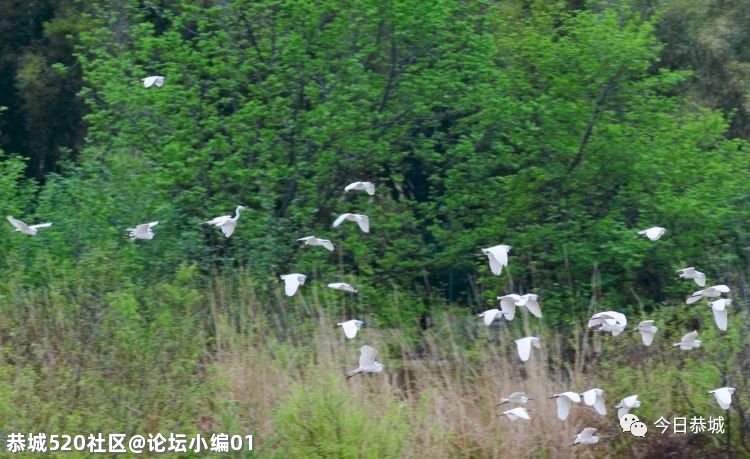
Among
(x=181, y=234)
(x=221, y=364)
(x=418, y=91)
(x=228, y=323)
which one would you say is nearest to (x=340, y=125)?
(x=418, y=91)

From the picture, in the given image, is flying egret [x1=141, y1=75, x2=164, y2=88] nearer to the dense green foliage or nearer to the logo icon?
the dense green foliage

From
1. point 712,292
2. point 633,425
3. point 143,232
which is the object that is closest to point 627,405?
point 633,425

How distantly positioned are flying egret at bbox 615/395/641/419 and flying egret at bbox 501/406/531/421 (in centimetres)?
63

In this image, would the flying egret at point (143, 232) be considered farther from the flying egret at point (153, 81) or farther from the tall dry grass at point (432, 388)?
the flying egret at point (153, 81)

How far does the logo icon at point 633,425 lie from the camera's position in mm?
7361

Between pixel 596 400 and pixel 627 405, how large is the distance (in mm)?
250

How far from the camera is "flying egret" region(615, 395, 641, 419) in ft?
23.2

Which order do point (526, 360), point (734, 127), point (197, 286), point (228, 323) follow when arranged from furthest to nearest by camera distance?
point (734, 127)
point (197, 286)
point (228, 323)
point (526, 360)

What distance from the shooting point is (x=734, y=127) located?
13648 mm

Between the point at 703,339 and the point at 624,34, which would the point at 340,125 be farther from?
the point at 703,339

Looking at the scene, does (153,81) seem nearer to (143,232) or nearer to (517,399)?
(143,232)

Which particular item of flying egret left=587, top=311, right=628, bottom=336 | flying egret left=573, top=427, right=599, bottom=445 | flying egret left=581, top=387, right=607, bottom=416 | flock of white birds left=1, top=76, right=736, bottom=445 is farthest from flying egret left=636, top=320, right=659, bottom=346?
flying egret left=573, top=427, right=599, bottom=445

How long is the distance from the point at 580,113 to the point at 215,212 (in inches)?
138

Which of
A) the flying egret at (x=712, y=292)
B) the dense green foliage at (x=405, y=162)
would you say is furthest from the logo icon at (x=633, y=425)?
the dense green foliage at (x=405, y=162)
